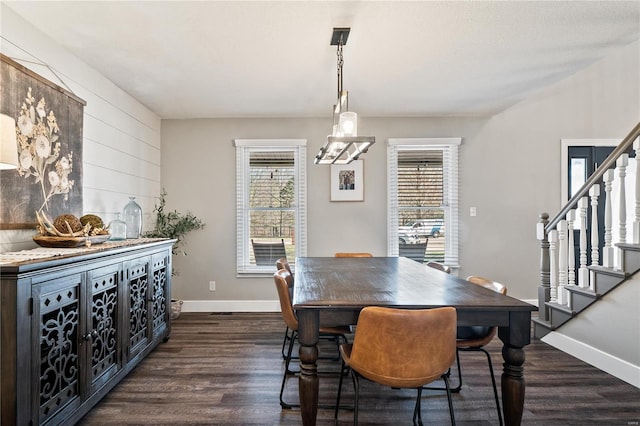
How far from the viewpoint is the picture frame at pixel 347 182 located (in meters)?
4.55

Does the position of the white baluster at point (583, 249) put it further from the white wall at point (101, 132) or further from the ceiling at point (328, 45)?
the white wall at point (101, 132)

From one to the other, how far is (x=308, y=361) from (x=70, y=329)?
1.36 meters

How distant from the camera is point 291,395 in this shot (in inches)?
93.6

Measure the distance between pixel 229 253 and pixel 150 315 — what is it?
1661 millimetres

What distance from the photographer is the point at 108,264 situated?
89.5 inches

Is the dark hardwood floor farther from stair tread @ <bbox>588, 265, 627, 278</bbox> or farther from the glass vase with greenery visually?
the glass vase with greenery

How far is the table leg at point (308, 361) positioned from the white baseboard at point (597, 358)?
2.46 metres

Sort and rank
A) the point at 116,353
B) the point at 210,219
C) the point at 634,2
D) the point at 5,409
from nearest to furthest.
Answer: the point at 5,409 → the point at 634,2 → the point at 116,353 → the point at 210,219

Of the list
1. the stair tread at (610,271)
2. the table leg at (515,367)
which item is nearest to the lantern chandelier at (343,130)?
the table leg at (515,367)

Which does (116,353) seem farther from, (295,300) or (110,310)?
(295,300)

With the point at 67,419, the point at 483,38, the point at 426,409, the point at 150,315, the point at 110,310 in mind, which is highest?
the point at 483,38

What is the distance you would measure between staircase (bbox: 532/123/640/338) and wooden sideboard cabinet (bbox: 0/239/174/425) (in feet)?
12.3

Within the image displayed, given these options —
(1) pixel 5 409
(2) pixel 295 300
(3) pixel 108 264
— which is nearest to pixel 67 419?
(1) pixel 5 409

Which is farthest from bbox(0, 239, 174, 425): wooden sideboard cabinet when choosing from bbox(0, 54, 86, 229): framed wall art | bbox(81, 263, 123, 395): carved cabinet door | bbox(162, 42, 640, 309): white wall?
bbox(162, 42, 640, 309): white wall
